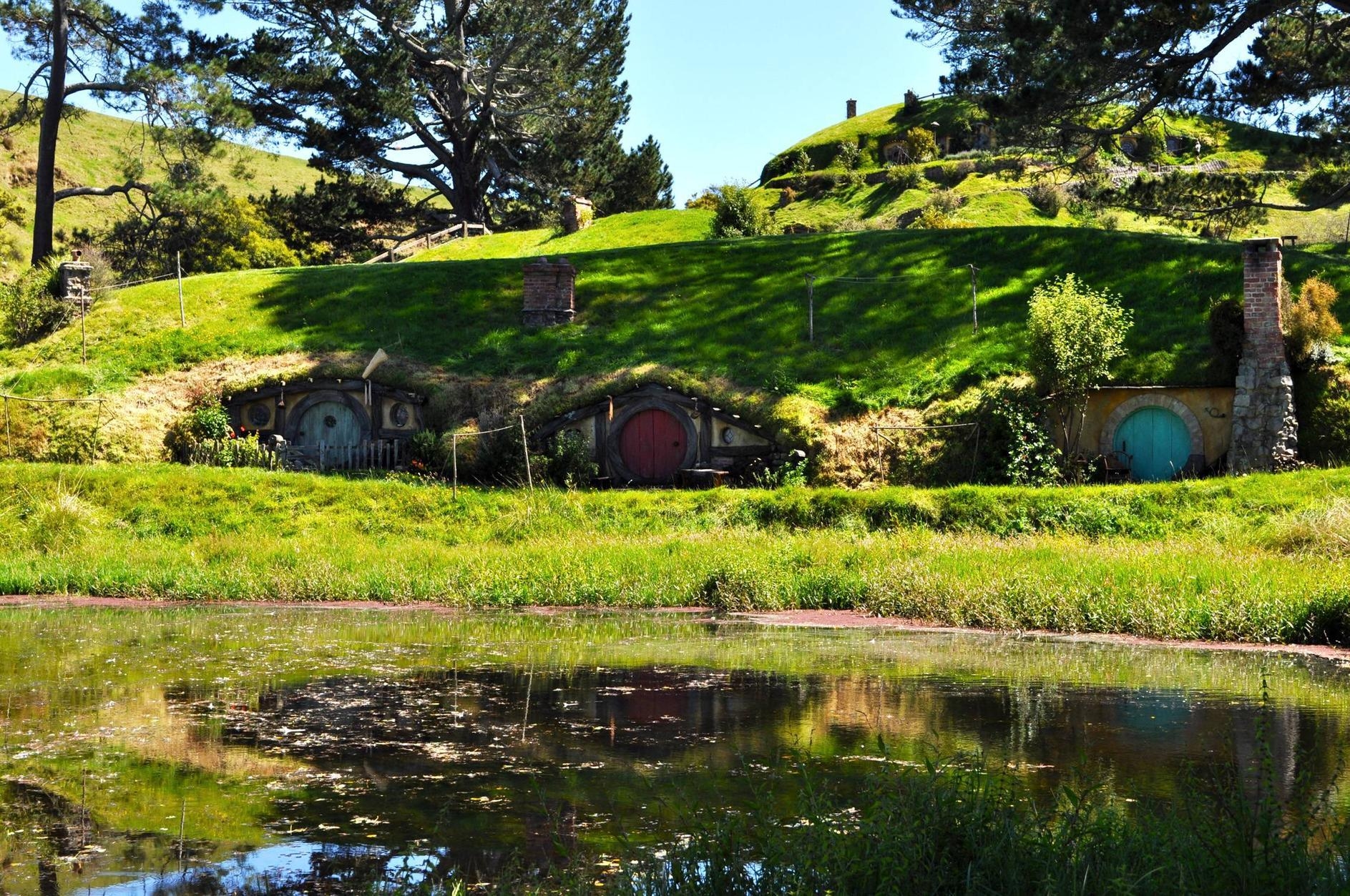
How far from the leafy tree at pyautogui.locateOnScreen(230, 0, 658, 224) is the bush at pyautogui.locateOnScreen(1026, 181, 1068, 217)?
1838 cm

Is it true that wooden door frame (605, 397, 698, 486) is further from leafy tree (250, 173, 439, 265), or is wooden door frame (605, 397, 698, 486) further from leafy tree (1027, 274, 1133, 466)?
leafy tree (250, 173, 439, 265)

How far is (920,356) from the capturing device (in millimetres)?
32969

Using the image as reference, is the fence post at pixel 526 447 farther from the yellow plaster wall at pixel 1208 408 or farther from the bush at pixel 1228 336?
the bush at pixel 1228 336

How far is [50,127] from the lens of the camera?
149 feet

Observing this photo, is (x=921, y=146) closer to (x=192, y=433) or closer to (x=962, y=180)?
(x=962, y=180)

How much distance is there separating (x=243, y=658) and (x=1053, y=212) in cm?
4223

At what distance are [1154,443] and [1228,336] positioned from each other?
284 cm

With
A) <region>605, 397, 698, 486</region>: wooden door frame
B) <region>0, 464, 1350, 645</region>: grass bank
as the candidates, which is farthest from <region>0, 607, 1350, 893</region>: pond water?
<region>605, 397, 698, 486</region>: wooden door frame

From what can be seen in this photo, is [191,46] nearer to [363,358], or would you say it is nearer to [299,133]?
[299,133]

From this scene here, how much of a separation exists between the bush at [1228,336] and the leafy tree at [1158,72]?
2.25m

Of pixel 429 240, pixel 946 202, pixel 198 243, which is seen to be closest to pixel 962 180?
pixel 946 202

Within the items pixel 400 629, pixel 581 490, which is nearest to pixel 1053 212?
pixel 581 490

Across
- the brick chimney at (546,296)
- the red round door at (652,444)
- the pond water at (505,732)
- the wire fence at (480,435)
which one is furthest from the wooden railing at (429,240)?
the pond water at (505,732)

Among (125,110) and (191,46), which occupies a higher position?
A: (191,46)
